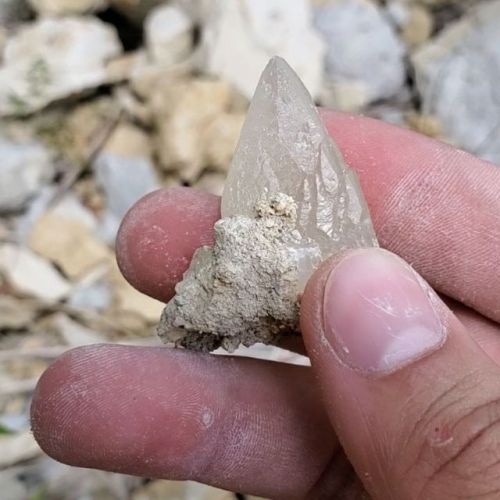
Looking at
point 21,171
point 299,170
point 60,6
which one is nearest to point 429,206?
point 299,170

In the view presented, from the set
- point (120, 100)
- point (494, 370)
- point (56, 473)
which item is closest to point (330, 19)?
point (120, 100)

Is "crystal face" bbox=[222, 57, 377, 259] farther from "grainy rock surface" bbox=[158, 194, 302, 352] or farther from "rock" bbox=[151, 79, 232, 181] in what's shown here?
"rock" bbox=[151, 79, 232, 181]

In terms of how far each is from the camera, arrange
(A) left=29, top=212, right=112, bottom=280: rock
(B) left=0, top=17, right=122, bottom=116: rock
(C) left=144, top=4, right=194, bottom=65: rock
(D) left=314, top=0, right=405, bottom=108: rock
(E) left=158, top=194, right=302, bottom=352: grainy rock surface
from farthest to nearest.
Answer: (D) left=314, top=0, right=405, bottom=108: rock < (C) left=144, top=4, right=194, bottom=65: rock < (B) left=0, top=17, right=122, bottom=116: rock < (A) left=29, top=212, right=112, bottom=280: rock < (E) left=158, top=194, right=302, bottom=352: grainy rock surface

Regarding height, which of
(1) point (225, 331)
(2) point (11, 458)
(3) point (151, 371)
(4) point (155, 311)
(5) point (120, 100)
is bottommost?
(2) point (11, 458)

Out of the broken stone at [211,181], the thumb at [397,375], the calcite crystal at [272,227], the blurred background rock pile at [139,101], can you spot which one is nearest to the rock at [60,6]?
the blurred background rock pile at [139,101]

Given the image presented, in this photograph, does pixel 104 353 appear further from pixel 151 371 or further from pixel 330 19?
pixel 330 19

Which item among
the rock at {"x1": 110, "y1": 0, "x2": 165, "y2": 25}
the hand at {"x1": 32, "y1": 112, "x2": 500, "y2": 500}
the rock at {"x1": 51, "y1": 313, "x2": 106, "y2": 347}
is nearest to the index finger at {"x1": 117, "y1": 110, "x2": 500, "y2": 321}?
the hand at {"x1": 32, "y1": 112, "x2": 500, "y2": 500}
